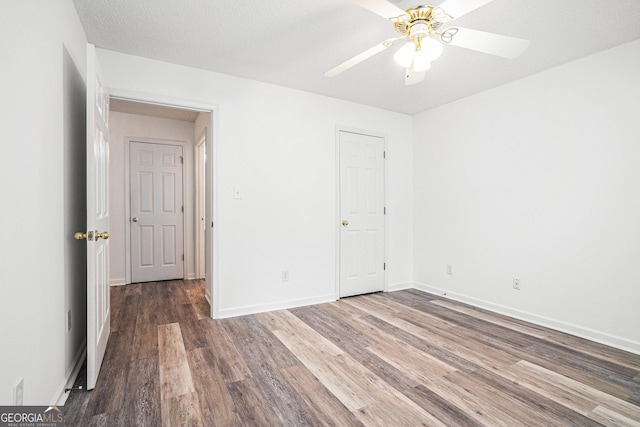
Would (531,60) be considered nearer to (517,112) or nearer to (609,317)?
(517,112)

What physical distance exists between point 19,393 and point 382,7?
7.55 feet

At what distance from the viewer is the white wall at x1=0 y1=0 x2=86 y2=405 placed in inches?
46.0

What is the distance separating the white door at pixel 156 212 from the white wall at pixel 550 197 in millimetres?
3789

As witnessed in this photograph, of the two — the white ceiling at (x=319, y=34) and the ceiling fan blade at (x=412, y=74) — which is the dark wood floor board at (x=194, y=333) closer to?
the white ceiling at (x=319, y=34)

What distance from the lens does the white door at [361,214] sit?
12.7 ft

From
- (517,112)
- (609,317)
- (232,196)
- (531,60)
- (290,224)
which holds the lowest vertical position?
(609,317)

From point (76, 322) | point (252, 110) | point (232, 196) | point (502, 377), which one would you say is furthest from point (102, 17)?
point (502, 377)

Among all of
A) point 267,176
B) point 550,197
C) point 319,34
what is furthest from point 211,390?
point 550,197

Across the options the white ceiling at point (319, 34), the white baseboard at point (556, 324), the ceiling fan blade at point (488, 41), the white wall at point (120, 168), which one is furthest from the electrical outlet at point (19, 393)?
the white baseboard at point (556, 324)

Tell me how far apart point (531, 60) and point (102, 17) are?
11.0 ft

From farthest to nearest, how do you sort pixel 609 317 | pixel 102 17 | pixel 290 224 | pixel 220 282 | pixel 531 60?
1. pixel 290 224
2. pixel 220 282
3. pixel 531 60
4. pixel 609 317
5. pixel 102 17

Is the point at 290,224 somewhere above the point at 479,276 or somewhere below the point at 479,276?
above

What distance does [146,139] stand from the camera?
15.2 ft

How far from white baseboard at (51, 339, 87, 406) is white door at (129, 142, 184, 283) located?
2.53 meters
